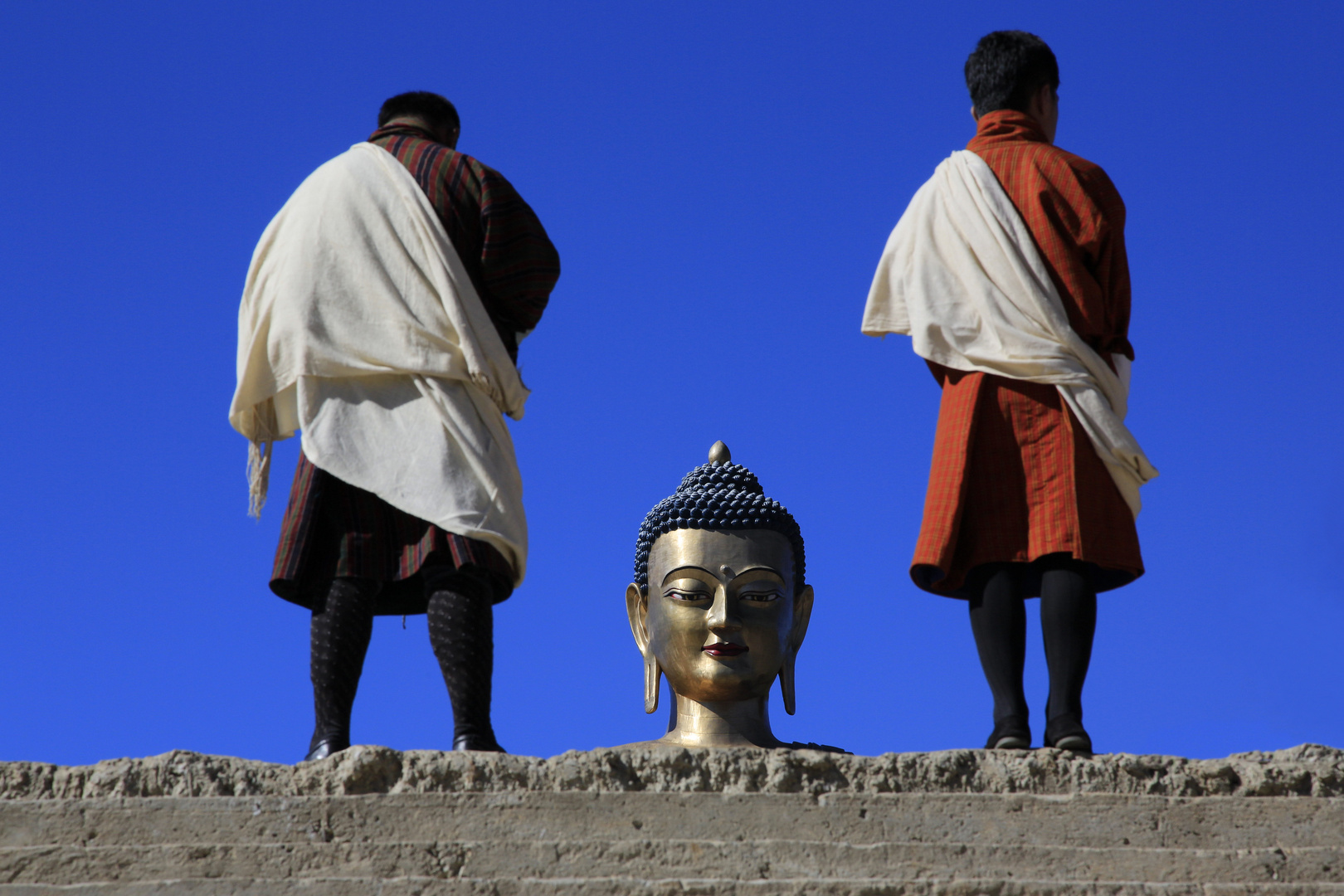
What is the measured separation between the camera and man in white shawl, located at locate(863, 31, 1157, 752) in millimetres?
5441

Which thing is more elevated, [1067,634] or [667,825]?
[1067,634]

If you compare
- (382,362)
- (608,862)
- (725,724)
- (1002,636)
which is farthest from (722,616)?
(608,862)

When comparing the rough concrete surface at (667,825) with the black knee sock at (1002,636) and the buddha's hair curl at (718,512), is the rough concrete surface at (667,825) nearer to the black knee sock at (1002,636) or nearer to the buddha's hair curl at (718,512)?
the black knee sock at (1002,636)

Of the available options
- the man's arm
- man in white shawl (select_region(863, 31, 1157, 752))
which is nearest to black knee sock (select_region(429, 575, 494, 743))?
the man's arm

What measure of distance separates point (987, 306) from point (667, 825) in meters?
2.04

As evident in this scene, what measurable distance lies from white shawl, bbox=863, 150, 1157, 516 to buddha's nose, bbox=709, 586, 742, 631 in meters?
1.36

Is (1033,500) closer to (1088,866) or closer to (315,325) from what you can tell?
(1088,866)

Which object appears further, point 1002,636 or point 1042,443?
point 1042,443

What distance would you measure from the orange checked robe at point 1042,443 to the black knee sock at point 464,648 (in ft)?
4.56

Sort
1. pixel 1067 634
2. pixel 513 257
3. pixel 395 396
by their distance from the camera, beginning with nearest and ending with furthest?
1. pixel 1067 634
2. pixel 395 396
3. pixel 513 257

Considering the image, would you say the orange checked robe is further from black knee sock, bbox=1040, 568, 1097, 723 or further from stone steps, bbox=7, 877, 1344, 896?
stone steps, bbox=7, 877, 1344, 896

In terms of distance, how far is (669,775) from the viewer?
4.96 metres

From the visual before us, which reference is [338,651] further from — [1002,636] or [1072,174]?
[1072,174]

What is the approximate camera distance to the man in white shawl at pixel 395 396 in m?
5.45
